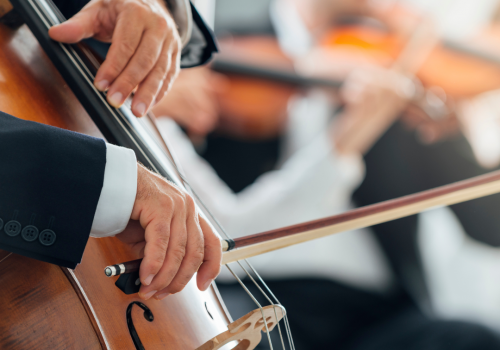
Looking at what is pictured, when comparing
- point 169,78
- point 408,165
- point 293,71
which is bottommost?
point 408,165

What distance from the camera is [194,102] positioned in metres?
1.47

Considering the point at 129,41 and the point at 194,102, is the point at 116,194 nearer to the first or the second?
the point at 129,41

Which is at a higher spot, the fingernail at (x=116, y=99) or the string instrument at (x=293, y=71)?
the fingernail at (x=116, y=99)

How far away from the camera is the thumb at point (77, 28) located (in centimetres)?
55

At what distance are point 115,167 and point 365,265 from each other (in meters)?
1.40

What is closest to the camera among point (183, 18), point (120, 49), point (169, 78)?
point (120, 49)

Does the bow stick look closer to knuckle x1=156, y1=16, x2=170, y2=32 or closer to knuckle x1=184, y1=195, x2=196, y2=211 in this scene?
knuckle x1=184, y1=195, x2=196, y2=211

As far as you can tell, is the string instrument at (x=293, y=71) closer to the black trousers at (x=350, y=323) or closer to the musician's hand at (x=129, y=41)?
the black trousers at (x=350, y=323)

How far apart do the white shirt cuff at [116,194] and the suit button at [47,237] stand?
4 cm

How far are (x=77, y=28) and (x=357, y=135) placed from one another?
118cm

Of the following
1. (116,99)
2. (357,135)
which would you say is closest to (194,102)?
(357,135)

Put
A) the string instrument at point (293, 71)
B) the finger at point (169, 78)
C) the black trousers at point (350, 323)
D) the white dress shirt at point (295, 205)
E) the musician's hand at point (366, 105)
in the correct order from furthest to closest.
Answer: the string instrument at point (293, 71)
the musician's hand at point (366, 105)
the white dress shirt at point (295, 205)
the black trousers at point (350, 323)
the finger at point (169, 78)

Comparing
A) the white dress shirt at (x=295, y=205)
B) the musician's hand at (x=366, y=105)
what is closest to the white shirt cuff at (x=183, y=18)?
the white dress shirt at (x=295, y=205)

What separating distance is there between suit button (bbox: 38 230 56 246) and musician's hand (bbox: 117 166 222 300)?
0.07m
